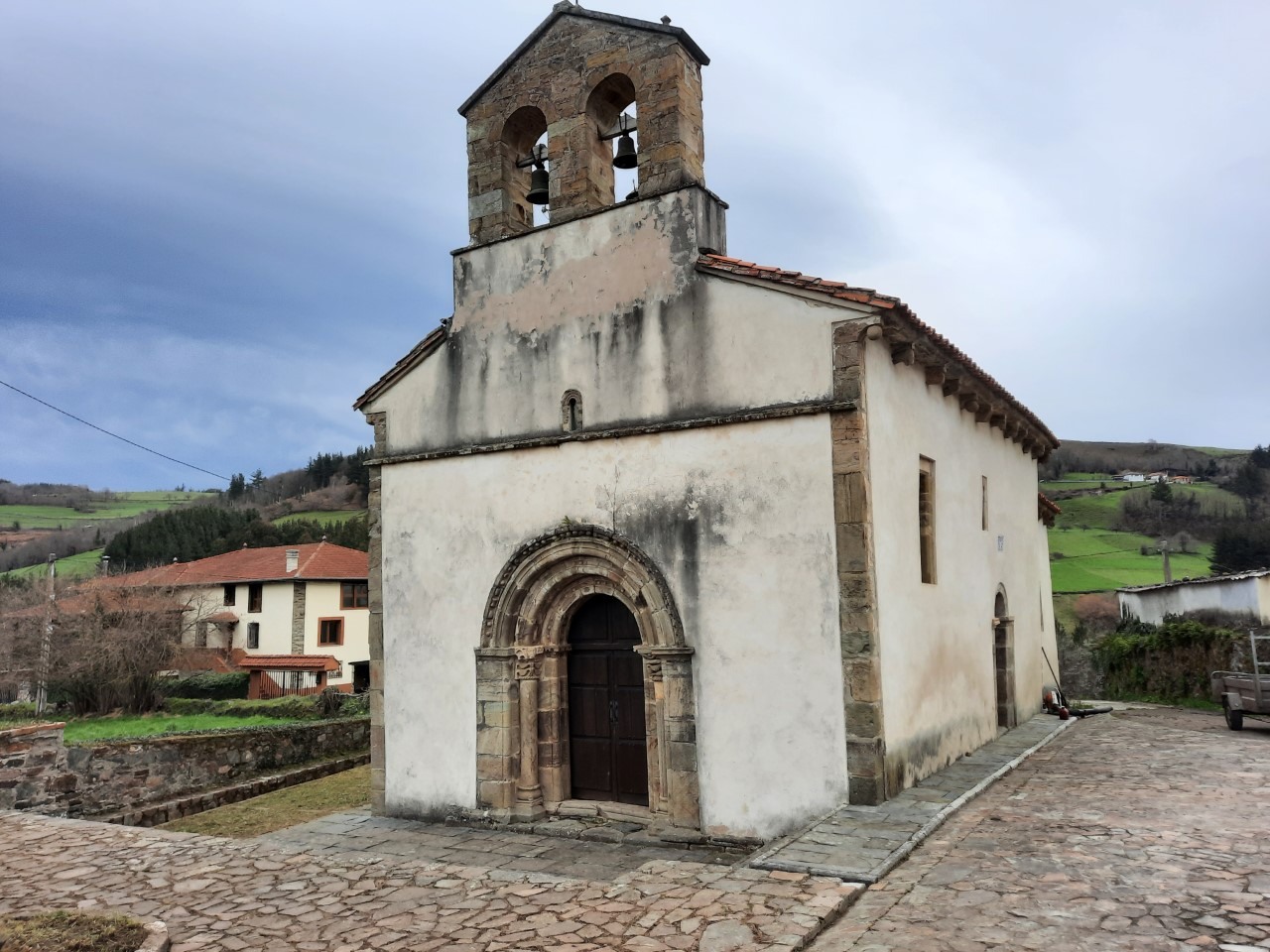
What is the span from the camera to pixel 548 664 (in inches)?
411

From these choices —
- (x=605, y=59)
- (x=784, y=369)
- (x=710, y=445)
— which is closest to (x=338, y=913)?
(x=710, y=445)

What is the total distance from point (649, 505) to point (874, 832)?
12.6 ft

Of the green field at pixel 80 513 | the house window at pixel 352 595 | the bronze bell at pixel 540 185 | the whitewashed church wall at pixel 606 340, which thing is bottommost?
the house window at pixel 352 595

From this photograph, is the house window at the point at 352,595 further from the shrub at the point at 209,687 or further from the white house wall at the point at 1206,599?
the white house wall at the point at 1206,599

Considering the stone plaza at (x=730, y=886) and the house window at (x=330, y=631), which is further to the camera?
the house window at (x=330, y=631)

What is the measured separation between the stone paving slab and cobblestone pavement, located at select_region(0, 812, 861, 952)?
25 centimetres

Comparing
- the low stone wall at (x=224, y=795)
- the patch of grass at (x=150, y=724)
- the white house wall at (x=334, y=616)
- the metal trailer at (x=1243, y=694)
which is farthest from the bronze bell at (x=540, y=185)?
the white house wall at (x=334, y=616)

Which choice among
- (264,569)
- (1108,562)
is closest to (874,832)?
(264,569)

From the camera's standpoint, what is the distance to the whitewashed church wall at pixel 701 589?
28.3 feet

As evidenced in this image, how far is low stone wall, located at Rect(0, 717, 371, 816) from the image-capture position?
39.5 ft

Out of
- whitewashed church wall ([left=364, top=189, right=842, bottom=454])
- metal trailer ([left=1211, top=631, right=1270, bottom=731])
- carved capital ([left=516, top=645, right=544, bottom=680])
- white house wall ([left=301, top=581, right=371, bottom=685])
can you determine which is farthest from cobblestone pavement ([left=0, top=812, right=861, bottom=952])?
white house wall ([left=301, top=581, right=371, bottom=685])

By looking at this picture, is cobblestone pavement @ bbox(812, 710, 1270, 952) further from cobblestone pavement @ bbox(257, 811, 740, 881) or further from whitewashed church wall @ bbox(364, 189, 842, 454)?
whitewashed church wall @ bbox(364, 189, 842, 454)

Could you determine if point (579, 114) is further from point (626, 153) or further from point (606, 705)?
point (606, 705)

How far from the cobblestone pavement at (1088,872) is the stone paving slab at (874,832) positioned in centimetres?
14
